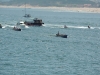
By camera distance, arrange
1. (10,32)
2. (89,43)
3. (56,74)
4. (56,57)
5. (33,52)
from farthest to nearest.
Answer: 1. (10,32)
2. (89,43)
3. (33,52)
4. (56,57)
5. (56,74)

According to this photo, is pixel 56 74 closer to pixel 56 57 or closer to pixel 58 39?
pixel 56 57

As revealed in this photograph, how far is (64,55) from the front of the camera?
85250 millimetres

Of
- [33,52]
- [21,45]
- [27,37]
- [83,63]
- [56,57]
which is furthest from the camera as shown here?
[27,37]

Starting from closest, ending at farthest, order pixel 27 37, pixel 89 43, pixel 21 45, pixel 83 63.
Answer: pixel 83 63 < pixel 21 45 < pixel 89 43 < pixel 27 37

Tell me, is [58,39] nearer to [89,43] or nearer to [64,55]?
[89,43]

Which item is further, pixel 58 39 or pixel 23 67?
pixel 58 39

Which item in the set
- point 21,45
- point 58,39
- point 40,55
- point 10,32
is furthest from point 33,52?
point 10,32

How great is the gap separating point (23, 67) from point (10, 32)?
5771 centimetres

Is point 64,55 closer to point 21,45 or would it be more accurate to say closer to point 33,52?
point 33,52

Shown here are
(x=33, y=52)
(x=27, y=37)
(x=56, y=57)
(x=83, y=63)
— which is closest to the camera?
(x=83, y=63)

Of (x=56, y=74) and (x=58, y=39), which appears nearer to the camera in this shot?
(x=56, y=74)

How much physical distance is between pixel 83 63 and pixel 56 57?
6327mm

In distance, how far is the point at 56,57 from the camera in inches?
3250

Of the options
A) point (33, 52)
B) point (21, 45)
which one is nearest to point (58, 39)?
point (21, 45)
